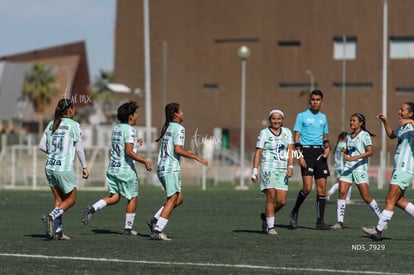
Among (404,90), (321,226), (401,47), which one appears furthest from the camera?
(404,90)

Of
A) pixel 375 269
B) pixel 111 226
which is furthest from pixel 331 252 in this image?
pixel 111 226

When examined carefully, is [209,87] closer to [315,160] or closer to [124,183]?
[315,160]

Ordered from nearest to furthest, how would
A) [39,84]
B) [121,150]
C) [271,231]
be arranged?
[121,150]
[271,231]
[39,84]

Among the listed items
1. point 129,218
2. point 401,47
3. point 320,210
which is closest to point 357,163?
point 320,210

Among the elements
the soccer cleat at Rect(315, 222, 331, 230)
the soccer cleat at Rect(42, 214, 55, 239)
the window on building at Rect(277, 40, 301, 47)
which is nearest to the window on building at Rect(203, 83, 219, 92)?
the window on building at Rect(277, 40, 301, 47)

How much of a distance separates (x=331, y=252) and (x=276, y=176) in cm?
332

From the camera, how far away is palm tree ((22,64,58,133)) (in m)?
116

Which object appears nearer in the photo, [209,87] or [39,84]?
[209,87]

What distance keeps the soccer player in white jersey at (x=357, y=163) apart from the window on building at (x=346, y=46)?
65.7 metres

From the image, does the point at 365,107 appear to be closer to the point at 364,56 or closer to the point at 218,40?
the point at 364,56

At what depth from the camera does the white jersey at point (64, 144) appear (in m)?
15.5

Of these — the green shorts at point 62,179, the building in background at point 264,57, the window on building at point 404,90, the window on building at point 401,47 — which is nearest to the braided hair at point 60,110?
the green shorts at point 62,179

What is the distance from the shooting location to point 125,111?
52.9ft

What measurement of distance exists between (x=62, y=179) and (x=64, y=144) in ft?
1.58
